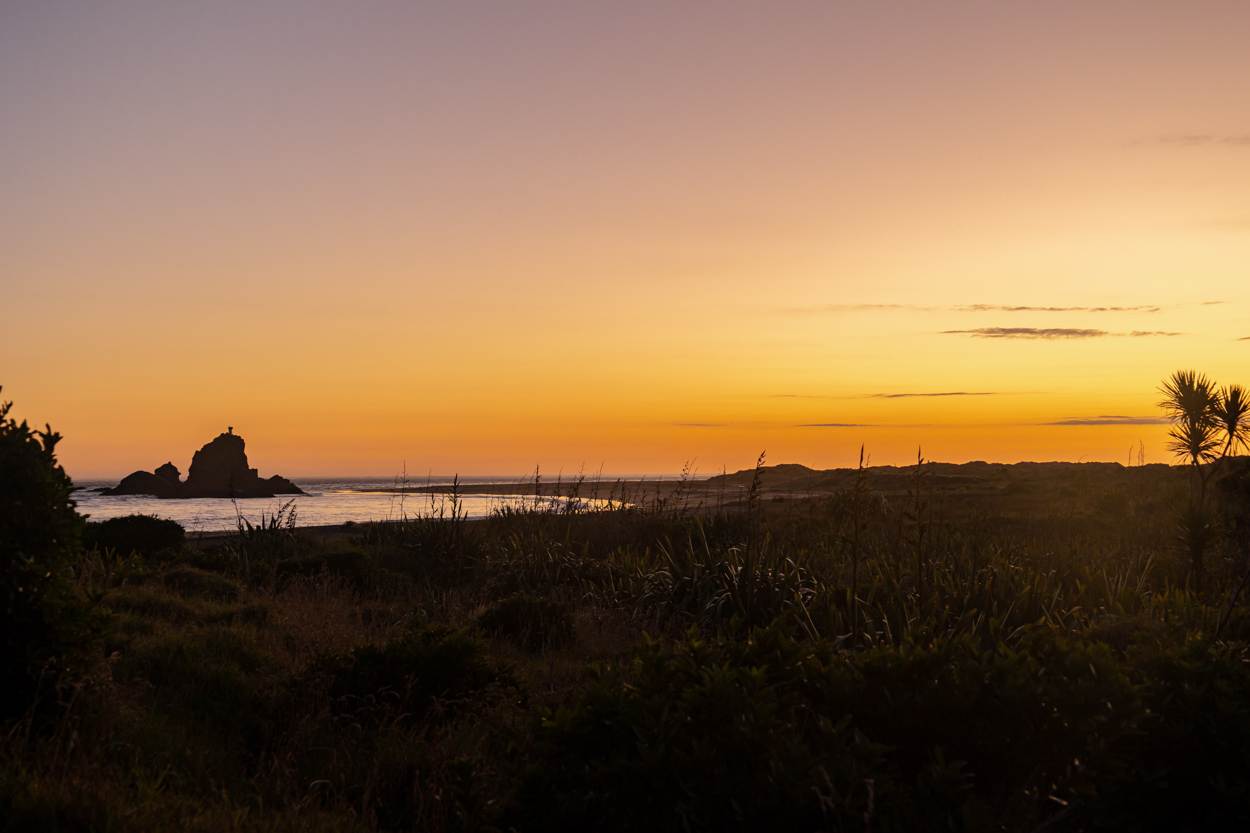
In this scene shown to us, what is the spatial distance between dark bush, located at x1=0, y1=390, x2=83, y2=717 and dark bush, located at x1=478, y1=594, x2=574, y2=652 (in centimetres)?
511

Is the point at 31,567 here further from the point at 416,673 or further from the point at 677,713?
the point at 677,713

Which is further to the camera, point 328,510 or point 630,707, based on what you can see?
point 328,510

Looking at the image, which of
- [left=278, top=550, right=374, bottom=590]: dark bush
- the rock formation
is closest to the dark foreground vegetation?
[left=278, top=550, right=374, bottom=590]: dark bush

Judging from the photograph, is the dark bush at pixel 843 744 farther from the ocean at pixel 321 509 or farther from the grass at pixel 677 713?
the ocean at pixel 321 509

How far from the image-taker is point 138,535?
56.1 ft

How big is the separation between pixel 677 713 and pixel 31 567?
4425 millimetres

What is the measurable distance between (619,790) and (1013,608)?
726 centimetres

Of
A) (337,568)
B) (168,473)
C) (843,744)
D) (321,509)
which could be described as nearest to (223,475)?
(168,473)

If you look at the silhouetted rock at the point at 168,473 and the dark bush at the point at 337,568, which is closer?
the dark bush at the point at 337,568

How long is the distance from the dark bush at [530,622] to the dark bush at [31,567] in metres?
5.11

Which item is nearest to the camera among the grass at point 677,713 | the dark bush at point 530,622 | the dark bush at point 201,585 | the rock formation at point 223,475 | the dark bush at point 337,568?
the grass at point 677,713

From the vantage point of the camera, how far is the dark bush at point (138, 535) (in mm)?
16562

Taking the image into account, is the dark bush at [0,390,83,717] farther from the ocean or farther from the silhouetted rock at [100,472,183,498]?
the silhouetted rock at [100,472,183,498]

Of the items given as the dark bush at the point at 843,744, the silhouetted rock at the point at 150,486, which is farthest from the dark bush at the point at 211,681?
the silhouetted rock at the point at 150,486
